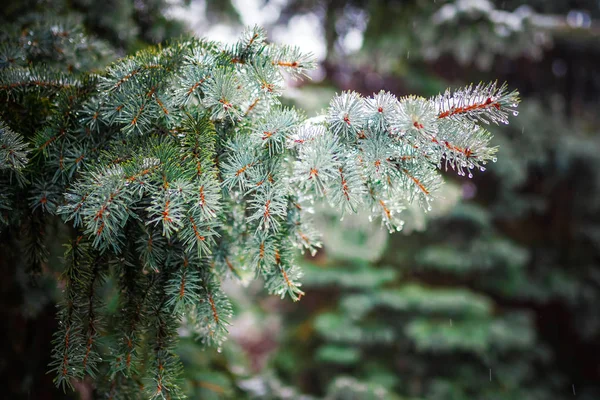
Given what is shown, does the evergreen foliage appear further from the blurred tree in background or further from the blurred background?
the blurred tree in background

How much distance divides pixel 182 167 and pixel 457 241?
4.24 meters

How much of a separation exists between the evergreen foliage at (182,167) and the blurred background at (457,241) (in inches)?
39.1

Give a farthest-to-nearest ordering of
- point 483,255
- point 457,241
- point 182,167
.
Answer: point 457,241 → point 483,255 → point 182,167

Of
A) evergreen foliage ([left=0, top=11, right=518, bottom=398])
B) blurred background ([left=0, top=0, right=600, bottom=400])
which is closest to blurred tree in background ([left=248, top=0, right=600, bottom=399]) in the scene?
blurred background ([left=0, top=0, right=600, bottom=400])

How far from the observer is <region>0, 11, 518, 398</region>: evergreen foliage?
79cm

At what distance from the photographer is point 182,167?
0.81 metres

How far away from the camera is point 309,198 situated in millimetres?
1027

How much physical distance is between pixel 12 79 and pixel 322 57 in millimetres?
3488

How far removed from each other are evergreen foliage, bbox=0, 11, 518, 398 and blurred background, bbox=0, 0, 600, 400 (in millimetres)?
993

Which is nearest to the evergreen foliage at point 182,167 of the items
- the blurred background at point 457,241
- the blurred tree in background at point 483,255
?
the blurred background at point 457,241

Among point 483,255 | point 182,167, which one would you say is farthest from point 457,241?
point 182,167

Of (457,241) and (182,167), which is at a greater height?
(457,241)

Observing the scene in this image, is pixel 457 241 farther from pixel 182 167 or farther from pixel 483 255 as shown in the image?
pixel 182 167

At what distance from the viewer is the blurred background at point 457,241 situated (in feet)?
8.98
